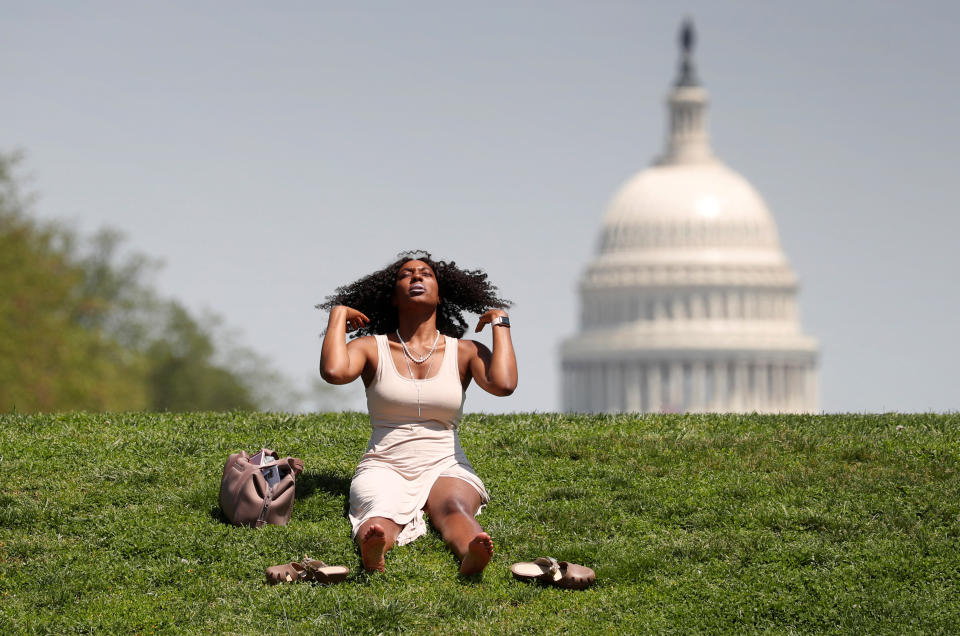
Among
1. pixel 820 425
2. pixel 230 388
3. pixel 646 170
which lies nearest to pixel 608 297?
pixel 646 170

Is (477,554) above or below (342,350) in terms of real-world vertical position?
below

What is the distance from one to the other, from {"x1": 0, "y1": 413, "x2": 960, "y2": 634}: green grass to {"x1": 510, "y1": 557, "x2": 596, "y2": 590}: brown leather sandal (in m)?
0.08

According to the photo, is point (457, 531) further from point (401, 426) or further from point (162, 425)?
point (162, 425)

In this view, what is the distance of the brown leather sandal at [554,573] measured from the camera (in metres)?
11.6

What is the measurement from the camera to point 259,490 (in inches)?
499

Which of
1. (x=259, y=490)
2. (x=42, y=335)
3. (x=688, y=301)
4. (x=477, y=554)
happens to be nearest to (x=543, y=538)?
(x=477, y=554)

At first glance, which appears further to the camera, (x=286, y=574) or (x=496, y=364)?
(x=496, y=364)

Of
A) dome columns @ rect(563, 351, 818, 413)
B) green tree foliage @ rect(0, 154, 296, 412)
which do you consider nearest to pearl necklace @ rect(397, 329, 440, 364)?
green tree foliage @ rect(0, 154, 296, 412)

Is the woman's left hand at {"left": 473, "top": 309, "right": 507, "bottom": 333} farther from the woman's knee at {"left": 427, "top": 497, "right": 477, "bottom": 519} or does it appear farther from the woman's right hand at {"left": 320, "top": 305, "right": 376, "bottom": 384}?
the woman's knee at {"left": 427, "top": 497, "right": 477, "bottom": 519}

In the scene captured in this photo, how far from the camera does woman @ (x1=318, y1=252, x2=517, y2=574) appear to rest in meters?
12.0

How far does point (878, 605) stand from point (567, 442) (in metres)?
4.07

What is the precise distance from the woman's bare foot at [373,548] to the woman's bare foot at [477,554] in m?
0.54

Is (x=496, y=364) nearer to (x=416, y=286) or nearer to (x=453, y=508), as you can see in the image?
(x=416, y=286)

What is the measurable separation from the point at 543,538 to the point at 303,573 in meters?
1.79
